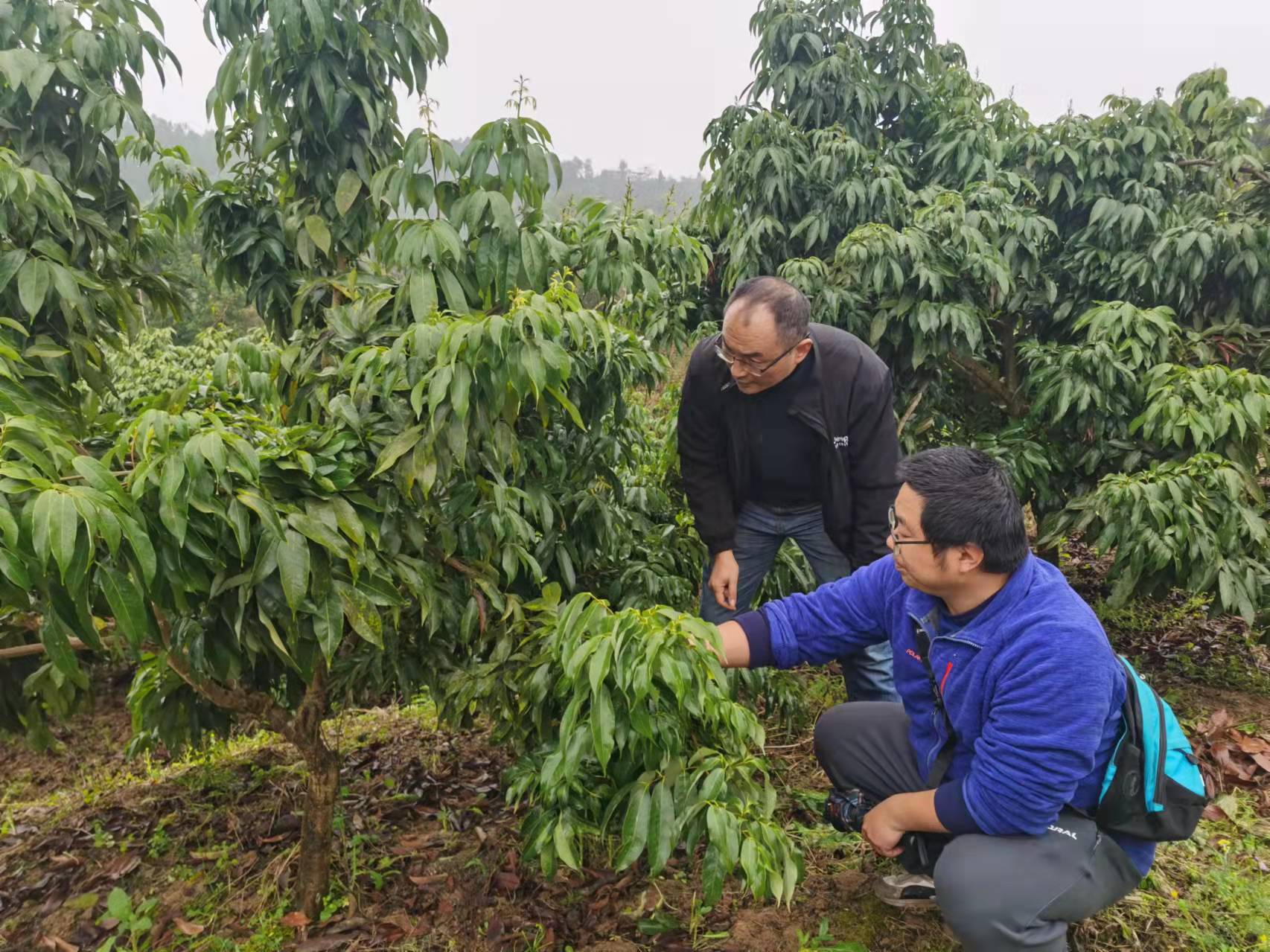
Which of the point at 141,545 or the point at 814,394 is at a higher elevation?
→ the point at 814,394

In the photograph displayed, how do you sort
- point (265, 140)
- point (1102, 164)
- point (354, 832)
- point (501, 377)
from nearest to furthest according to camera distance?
point (501, 377), point (265, 140), point (354, 832), point (1102, 164)

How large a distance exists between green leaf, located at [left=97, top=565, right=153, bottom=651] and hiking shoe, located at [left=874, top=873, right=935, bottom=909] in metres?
1.94

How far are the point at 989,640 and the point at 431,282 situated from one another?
1.49 m

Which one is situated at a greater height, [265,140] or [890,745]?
[265,140]

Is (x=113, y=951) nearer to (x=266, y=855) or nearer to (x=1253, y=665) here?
(x=266, y=855)

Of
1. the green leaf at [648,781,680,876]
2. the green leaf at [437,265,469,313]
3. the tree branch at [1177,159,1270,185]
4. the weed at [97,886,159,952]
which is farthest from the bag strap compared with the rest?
the tree branch at [1177,159,1270,185]

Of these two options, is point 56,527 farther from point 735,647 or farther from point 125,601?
point 735,647

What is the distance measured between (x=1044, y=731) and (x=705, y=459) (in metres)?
1.36

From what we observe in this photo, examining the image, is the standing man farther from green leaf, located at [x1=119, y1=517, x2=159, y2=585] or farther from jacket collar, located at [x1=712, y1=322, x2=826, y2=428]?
green leaf, located at [x1=119, y1=517, x2=159, y2=585]

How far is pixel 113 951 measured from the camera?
2.46 meters

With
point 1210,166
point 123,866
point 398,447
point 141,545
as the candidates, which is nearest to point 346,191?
point 398,447

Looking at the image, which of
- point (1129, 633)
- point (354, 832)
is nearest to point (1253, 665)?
point (1129, 633)

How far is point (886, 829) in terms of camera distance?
1.96m

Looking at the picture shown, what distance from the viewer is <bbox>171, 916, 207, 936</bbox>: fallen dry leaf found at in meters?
2.51
